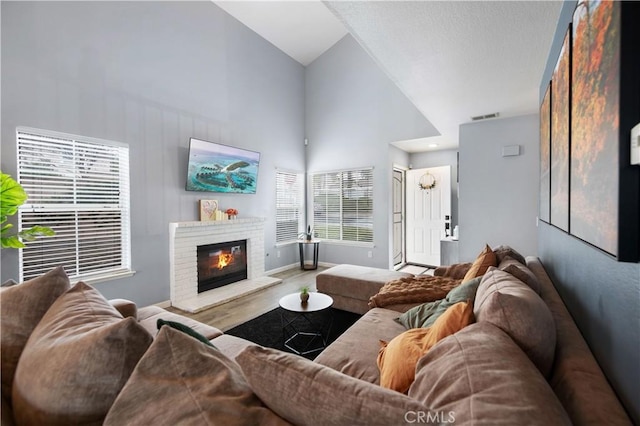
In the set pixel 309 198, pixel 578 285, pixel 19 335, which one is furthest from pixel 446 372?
pixel 309 198

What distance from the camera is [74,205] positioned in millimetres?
2889

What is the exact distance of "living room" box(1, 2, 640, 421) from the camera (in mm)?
1500

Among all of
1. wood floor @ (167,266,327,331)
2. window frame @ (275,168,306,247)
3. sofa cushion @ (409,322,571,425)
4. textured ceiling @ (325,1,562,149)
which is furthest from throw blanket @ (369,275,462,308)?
window frame @ (275,168,306,247)

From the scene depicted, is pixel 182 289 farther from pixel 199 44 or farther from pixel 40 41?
pixel 199 44

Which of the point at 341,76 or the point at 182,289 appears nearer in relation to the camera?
the point at 182,289

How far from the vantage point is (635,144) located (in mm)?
584

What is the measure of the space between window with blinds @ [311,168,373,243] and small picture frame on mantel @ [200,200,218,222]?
8.24 ft

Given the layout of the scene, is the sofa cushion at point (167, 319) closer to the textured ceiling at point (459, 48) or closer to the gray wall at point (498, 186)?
the textured ceiling at point (459, 48)

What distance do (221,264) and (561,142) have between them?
4.21m

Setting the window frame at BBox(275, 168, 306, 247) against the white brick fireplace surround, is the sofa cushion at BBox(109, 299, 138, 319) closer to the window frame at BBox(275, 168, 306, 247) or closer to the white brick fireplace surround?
the white brick fireplace surround

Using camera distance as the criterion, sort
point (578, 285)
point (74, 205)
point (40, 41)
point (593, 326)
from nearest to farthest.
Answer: point (593, 326) → point (578, 285) → point (40, 41) → point (74, 205)

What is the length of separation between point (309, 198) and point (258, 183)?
1.49 metres

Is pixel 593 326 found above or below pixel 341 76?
below

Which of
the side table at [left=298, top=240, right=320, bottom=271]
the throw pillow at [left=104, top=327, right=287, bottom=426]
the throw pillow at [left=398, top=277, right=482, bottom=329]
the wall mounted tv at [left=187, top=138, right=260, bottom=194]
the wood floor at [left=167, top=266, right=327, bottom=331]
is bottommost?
the wood floor at [left=167, top=266, right=327, bottom=331]
